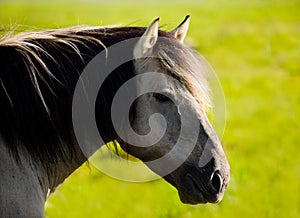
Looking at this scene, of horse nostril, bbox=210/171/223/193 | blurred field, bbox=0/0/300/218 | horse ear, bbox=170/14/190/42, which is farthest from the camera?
blurred field, bbox=0/0/300/218

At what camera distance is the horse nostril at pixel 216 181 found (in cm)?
341

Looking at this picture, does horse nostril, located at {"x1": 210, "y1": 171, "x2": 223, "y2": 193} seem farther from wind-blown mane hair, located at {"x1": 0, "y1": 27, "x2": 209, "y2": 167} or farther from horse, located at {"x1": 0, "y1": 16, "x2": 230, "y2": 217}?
wind-blown mane hair, located at {"x1": 0, "y1": 27, "x2": 209, "y2": 167}

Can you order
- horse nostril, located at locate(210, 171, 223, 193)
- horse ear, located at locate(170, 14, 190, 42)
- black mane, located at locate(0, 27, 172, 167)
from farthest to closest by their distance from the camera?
1. horse ear, located at locate(170, 14, 190, 42)
2. horse nostril, located at locate(210, 171, 223, 193)
3. black mane, located at locate(0, 27, 172, 167)

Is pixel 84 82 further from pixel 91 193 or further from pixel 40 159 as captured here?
pixel 91 193

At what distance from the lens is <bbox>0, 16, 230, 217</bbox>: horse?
3.33m

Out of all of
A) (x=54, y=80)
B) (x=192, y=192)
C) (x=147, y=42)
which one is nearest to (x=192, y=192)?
(x=192, y=192)

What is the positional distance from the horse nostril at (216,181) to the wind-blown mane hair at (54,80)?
0.47 metres

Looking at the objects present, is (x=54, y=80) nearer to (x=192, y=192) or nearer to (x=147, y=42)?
(x=147, y=42)

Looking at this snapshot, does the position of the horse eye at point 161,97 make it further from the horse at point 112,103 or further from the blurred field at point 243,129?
the blurred field at point 243,129

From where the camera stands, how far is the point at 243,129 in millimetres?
11203

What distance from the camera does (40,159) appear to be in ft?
11.3

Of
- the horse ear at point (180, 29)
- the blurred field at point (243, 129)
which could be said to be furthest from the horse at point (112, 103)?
the blurred field at point (243, 129)

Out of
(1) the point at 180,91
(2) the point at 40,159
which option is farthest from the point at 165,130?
(2) the point at 40,159

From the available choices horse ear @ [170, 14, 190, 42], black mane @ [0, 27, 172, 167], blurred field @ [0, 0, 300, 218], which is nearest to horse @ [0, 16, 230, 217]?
black mane @ [0, 27, 172, 167]
